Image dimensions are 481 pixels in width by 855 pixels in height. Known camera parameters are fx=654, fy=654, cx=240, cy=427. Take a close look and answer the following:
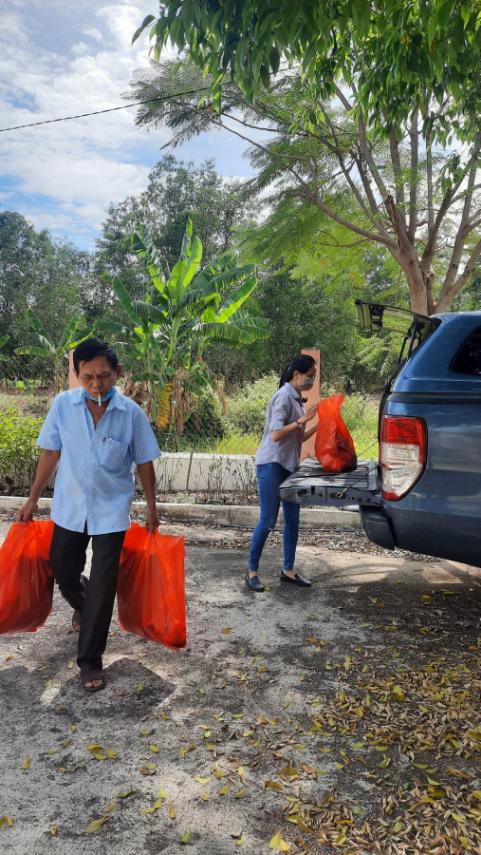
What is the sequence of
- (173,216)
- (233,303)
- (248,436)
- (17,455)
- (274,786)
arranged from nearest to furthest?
(274,786) < (17,455) < (248,436) < (233,303) < (173,216)

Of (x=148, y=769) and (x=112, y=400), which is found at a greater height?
(x=112, y=400)

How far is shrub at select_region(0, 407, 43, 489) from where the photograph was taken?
8.00 meters

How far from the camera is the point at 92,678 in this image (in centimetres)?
350

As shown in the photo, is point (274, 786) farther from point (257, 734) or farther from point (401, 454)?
point (401, 454)

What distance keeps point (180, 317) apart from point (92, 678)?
30.1 feet

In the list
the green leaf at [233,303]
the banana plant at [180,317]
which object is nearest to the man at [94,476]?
the banana plant at [180,317]

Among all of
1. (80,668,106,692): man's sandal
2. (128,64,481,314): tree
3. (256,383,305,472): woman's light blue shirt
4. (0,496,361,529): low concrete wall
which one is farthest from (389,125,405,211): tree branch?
(80,668,106,692): man's sandal

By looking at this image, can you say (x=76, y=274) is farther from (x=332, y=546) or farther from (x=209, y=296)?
(x=332, y=546)

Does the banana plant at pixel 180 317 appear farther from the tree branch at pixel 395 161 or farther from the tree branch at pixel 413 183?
the tree branch at pixel 413 183

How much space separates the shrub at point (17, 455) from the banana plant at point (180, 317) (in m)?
3.47

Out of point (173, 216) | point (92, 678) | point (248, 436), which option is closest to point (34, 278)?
point (173, 216)

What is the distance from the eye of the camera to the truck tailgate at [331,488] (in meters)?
4.12

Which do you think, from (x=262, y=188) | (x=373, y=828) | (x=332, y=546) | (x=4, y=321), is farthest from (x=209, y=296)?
(x=4, y=321)

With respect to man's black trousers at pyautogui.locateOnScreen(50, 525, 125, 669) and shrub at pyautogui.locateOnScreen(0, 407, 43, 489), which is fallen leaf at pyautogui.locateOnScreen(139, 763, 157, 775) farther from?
shrub at pyautogui.locateOnScreen(0, 407, 43, 489)
